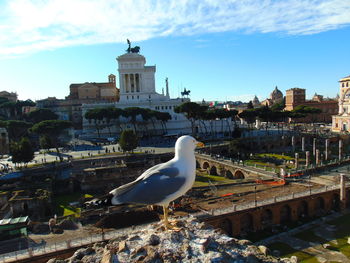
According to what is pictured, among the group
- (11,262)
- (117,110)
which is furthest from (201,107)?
(11,262)

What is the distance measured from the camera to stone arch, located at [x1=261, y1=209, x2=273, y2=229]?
2177 centimetres

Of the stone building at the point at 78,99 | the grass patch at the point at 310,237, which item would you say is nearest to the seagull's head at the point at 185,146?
the grass patch at the point at 310,237

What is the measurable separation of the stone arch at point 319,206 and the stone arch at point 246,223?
7.10 metres

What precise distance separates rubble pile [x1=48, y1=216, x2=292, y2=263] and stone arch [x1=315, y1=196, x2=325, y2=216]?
18323 mm

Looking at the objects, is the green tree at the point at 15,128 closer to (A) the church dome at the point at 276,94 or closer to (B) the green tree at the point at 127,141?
(B) the green tree at the point at 127,141

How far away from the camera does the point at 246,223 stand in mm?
21312

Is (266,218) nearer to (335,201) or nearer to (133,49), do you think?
(335,201)

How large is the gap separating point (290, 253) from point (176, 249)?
13452mm

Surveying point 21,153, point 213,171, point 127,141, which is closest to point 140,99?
point 127,141

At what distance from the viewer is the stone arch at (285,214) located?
22.8 m

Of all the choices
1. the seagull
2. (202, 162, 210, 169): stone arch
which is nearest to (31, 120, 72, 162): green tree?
(202, 162, 210, 169): stone arch

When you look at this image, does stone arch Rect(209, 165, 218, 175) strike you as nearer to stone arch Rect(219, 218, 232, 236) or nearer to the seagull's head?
stone arch Rect(219, 218, 232, 236)

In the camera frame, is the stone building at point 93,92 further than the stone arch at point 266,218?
Yes

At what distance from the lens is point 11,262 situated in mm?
14031
